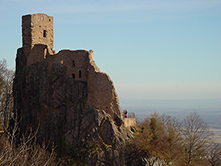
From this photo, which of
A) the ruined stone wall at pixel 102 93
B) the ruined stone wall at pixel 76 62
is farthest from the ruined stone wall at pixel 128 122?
the ruined stone wall at pixel 76 62

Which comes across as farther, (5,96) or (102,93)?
(5,96)

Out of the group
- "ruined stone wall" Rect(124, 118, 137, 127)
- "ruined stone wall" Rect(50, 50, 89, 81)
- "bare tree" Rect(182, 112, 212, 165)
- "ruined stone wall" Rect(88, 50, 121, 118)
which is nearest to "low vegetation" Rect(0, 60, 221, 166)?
"bare tree" Rect(182, 112, 212, 165)

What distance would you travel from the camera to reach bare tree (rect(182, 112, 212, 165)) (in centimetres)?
4156

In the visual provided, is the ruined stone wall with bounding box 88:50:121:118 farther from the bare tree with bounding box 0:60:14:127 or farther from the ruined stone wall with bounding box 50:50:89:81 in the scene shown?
the bare tree with bounding box 0:60:14:127

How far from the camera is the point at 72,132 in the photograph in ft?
123

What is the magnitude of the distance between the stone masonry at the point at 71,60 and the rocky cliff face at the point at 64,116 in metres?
0.65

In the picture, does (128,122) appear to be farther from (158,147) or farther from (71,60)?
(71,60)

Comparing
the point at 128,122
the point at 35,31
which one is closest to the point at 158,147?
the point at 128,122

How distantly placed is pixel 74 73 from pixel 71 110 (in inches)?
179

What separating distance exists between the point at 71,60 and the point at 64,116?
690cm

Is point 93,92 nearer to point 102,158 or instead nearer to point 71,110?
point 71,110

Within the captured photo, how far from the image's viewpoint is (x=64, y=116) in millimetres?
38719

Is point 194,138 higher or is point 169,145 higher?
point 194,138

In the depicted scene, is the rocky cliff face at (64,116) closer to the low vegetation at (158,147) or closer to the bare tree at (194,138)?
the low vegetation at (158,147)
